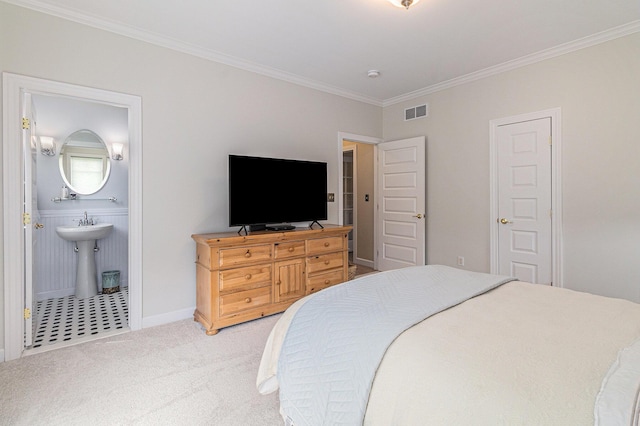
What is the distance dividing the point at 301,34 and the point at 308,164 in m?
1.29

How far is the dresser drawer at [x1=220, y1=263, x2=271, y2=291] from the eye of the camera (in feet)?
9.45

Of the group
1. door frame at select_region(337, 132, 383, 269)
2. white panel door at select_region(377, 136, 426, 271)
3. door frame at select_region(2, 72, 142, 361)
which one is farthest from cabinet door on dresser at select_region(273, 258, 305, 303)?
door frame at select_region(2, 72, 142, 361)

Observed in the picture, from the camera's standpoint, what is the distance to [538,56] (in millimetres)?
3363

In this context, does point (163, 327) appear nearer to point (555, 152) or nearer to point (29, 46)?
point (29, 46)

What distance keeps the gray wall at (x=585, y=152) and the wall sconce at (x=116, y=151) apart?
448 centimetres

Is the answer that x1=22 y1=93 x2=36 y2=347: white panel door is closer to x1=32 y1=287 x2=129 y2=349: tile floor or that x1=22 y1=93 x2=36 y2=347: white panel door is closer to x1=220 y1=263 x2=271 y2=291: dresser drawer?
x1=32 y1=287 x2=129 y2=349: tile floor

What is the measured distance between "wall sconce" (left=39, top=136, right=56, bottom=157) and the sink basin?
925 mm

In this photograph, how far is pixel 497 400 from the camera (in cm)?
84

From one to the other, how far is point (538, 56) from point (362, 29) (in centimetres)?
199

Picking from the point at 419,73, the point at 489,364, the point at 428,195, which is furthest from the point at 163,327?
the point at 419,73

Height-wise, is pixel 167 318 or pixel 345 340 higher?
pixel 345 340

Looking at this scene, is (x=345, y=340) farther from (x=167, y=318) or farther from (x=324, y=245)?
(x=167, y=318)

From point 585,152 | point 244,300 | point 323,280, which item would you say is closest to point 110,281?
point 244,300

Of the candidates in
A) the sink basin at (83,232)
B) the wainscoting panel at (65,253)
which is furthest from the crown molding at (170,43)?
the wainscoting panel at (65,253)
